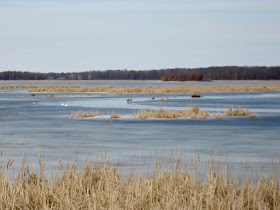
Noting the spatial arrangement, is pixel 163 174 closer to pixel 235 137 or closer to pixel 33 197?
pixel 33 197

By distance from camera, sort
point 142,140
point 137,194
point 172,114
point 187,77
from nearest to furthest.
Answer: point 137,194 → point 142,140 → point 172,114 → point 187,77

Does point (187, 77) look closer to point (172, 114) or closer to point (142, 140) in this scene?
point (172, 114)

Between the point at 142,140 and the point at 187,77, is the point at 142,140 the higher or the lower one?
the lower one

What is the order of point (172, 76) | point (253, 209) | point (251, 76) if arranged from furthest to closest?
point (251, 76)
point (172, 76)
point (253, 209)

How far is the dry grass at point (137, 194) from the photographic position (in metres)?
6.94

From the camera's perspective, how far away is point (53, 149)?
13.4 m

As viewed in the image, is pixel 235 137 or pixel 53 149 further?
pixel 235 137

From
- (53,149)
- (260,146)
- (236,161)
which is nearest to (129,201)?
(236,161)

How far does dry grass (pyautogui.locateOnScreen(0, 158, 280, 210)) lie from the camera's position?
6.94 meters

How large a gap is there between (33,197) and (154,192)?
1725 mm

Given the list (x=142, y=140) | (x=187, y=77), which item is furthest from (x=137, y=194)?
(x=187, y=77)

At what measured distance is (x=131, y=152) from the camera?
12812 mm

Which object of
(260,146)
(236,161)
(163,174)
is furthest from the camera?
(260,146)

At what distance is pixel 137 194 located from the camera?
285 inches
